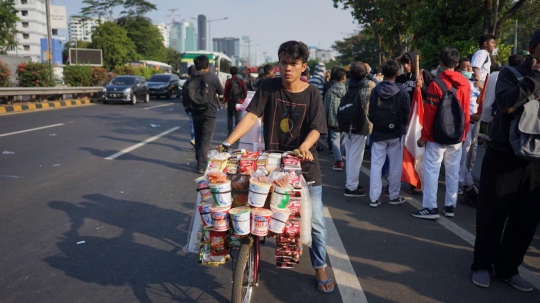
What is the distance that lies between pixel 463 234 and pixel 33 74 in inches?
858

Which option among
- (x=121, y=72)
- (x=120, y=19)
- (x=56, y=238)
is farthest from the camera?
(x=120, y=19)

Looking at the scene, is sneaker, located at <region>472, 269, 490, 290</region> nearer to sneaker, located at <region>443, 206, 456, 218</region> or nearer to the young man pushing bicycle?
the young man pushing bicycle

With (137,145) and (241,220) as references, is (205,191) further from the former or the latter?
(137,145)

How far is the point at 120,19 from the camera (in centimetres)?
7469

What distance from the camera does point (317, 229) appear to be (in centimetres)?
371

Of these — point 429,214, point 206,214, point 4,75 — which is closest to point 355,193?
point 429,214

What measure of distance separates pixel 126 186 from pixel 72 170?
5.29 feet

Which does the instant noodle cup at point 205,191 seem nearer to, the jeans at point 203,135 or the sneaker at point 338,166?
the jeans at point 203,135

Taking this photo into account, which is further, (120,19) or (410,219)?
(120,19)

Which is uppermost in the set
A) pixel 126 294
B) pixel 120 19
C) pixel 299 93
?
pixel 120 19

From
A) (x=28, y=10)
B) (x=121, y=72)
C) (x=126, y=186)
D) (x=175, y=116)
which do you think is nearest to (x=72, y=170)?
(x=126, y=186)

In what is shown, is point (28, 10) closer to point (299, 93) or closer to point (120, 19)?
point (120, 19)

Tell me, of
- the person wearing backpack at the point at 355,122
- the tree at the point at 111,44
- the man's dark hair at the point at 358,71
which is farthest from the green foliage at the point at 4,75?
the tree at the point at 111,44

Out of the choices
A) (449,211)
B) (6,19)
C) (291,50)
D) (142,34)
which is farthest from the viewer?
(142,34)
